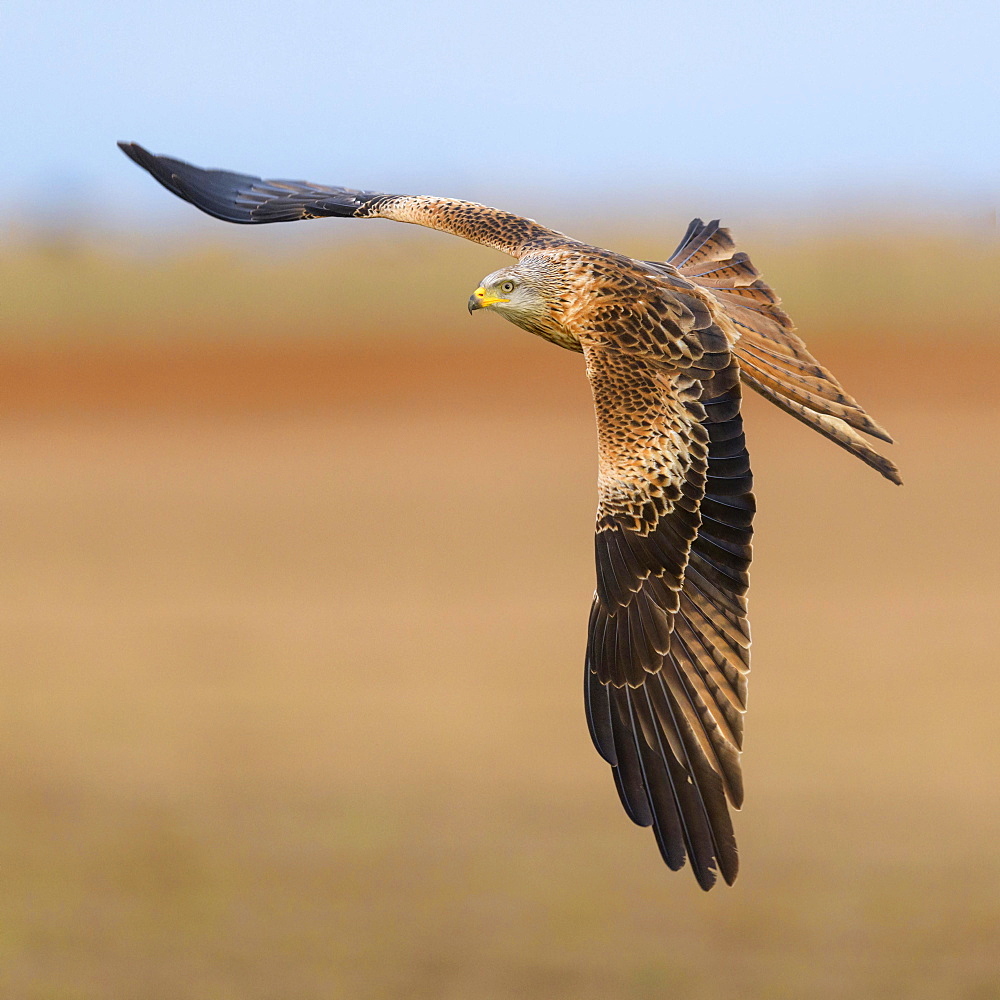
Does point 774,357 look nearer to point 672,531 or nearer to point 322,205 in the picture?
point 672,531

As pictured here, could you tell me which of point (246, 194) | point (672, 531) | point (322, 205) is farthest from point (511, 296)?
point (246, 194)

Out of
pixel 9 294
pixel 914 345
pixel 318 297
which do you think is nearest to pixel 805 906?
pixel 914 345

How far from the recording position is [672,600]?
6648mm

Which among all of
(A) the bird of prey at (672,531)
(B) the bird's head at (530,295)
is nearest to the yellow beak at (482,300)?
(B) the bird's head at (530,295)

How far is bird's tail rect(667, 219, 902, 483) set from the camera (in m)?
7.15

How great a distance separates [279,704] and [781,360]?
43.6 ft

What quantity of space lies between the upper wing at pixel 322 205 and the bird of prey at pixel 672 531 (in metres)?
1.04

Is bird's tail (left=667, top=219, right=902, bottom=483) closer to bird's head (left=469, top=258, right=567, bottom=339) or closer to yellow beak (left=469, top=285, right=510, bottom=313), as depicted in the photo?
bird's head (left=469, top=258, right=567, bottom=339)

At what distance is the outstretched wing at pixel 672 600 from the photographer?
20.9 ft

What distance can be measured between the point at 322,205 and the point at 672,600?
11.6 feet

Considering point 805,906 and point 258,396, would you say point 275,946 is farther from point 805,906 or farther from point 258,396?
point 258,396

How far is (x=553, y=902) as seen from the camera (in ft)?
50.3

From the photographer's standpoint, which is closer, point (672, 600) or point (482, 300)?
point (672, 600)

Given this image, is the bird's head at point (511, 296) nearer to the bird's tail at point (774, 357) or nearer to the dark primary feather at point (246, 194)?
the bird's tail at point (774, 357)
